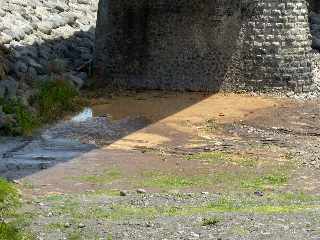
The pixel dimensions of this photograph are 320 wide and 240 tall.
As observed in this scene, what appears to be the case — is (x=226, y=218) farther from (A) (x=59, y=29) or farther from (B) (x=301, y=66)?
(A) (x=59, y=29)

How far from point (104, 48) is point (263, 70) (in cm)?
431

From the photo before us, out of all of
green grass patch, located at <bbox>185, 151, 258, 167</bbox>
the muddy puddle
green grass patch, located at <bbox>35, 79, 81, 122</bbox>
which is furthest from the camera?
green grass patch, located at <bbox>35, 79, 81, 122</bbox>

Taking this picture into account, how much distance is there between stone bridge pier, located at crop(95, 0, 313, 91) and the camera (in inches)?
789

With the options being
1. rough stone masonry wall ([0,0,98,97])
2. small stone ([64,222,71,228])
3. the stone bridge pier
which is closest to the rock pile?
the stone bridge pier

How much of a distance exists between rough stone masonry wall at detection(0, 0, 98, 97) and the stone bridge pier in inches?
89.9

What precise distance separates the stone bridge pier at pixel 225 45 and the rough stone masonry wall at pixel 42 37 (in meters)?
2.28

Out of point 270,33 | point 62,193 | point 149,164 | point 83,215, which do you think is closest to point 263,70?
point 270,33

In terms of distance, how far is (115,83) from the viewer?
21250 millimetres

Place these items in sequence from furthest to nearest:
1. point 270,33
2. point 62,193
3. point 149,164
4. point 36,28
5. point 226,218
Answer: point 36,28, point 270,33, point 149,164, point 62,193, point 226,218

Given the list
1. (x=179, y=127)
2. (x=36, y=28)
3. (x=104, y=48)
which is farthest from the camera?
(x=36, y=28)

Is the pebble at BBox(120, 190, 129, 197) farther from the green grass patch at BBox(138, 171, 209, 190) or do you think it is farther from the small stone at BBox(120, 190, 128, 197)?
the green grass patch at BBox(138, 171, 209, 190)

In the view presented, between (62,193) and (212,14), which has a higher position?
(212,14)

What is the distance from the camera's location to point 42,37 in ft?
77.0

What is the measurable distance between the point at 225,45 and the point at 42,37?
6.00m
